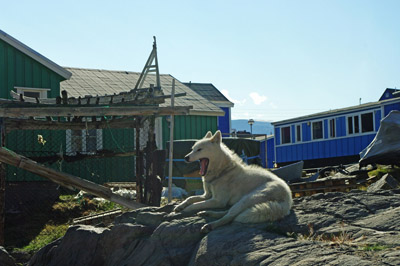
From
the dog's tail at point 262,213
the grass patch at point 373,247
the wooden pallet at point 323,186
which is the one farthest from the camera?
the wooden pallet at point 323,186

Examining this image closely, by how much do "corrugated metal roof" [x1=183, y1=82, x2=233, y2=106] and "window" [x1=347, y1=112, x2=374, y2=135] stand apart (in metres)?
7.52

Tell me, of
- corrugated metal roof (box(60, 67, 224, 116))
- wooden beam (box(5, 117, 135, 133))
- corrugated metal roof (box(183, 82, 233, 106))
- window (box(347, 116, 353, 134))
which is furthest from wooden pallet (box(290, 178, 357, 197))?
corrugated metal roof (box(183, 82, 233, 106))

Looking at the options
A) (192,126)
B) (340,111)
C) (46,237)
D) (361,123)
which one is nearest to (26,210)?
(46,237)

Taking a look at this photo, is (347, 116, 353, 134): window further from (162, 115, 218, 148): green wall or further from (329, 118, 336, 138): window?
(162, 115, 218, 148): green wall

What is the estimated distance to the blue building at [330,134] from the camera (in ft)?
89.5

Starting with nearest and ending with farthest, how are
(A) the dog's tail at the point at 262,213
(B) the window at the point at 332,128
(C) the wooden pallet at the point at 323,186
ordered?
(A) the dog's tail at the point at 262,213 < (C) the wooden pallet at the point at 323,186 < (B) the window at the point at 332,128

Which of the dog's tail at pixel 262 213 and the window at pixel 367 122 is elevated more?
the window at pixel 367 122

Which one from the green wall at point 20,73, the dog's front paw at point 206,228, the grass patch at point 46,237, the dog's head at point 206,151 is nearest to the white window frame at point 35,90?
the green wall at point 20,73

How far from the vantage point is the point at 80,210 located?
14609 mm

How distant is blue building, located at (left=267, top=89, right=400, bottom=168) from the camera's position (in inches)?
1074

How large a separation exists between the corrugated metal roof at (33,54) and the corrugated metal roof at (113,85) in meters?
1.95

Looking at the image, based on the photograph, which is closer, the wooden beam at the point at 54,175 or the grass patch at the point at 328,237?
the grass patch at the point at 328,237

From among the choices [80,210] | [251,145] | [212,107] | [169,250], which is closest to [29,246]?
[80,210]

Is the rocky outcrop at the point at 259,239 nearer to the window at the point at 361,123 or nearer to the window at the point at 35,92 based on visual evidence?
the window at the point at 35,92
